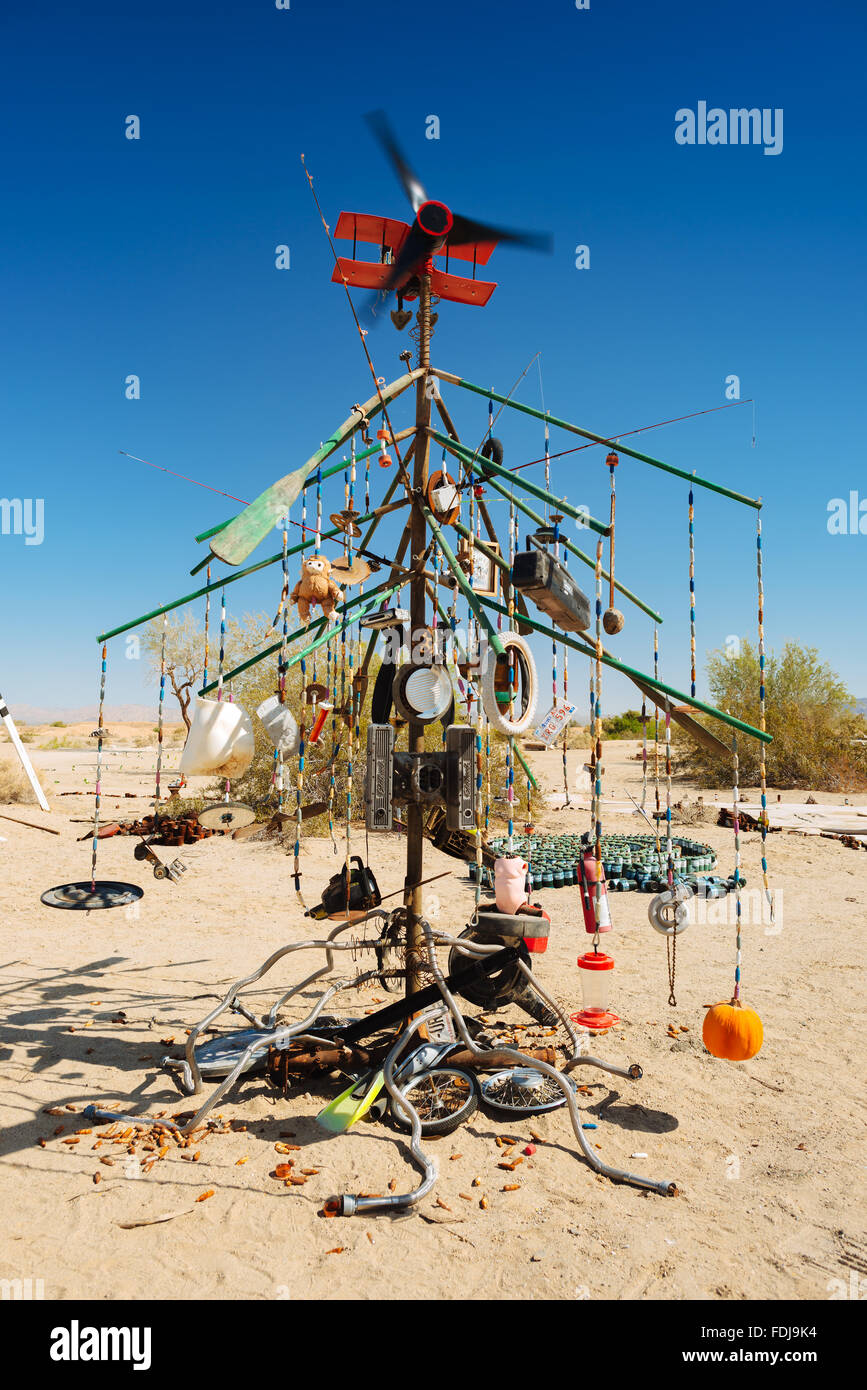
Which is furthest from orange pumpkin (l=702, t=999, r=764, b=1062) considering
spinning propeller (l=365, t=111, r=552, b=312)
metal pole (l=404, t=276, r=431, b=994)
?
spinning propeller (l=365, t=111, r=552, b=312)

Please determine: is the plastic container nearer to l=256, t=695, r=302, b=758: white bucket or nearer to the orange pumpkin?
the orange pumpkin

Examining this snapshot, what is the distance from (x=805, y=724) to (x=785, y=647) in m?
3.90

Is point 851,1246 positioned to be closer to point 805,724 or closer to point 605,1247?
point 605,1247

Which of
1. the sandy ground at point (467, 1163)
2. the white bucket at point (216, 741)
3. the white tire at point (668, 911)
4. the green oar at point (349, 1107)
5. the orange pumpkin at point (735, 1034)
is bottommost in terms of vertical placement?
the sandy ground at point (467, 1163)

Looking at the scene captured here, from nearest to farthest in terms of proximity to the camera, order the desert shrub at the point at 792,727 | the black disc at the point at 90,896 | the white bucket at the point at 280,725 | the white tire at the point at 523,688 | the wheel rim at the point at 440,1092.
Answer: the white tire at the point at 523,688
the wheel rim at the point at 440,1092
the white bucket at the point at 280,725
the black disc at the point at 90,896
the desert shrub at the point at 792,727

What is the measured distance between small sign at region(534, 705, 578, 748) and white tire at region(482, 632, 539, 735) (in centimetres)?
16

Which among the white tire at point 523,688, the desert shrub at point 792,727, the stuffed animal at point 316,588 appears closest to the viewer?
the white tire at point 523,688

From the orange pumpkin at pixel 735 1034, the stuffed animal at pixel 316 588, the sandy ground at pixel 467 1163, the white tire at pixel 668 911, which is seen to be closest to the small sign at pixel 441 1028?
the sandy ground at pixel 467 1163

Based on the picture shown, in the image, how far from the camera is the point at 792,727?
27.2 metres

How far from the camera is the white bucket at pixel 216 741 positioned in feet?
17.5

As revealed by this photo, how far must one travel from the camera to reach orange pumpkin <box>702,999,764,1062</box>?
4.84 metres

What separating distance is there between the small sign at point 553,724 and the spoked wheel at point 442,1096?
2.42 meters

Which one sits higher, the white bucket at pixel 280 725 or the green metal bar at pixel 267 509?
the green metal bar at pixel 267 509

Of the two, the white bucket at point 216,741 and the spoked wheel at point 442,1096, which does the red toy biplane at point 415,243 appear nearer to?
the white bucket at point 216,741
